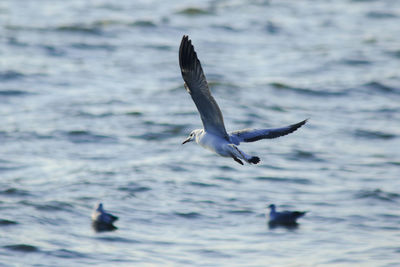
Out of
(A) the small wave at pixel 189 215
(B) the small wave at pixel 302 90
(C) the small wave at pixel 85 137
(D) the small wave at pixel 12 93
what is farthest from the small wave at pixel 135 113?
(A) the small wave at pixel 189 215

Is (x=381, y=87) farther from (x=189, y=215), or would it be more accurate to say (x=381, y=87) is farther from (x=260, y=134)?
(x=260, y=134)

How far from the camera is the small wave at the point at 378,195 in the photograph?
1020 cm

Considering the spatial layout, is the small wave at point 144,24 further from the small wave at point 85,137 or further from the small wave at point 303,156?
the small wave at point 303,156

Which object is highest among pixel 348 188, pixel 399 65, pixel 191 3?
pixel 191 3

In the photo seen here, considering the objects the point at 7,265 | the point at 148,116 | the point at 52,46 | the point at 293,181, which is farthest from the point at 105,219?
the point at 52,46

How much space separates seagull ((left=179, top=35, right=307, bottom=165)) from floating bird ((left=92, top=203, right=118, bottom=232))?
2.26m

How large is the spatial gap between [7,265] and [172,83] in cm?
889

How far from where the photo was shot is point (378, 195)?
1026cm

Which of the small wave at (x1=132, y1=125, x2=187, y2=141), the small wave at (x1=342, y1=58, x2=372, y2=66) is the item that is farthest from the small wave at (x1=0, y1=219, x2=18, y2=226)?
the small wave at (x1=342, y1=58, x2=372, y2=66)

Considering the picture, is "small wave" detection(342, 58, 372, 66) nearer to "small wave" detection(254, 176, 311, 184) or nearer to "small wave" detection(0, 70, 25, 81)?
"small wave" detection(0, 70, 25, 81)

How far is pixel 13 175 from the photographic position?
1087 cm

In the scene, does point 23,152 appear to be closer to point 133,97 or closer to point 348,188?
point 133,97

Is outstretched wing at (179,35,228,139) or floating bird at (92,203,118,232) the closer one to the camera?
outstretched wing at (179,35,228,139)

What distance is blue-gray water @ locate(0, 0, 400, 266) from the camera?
344 inches
